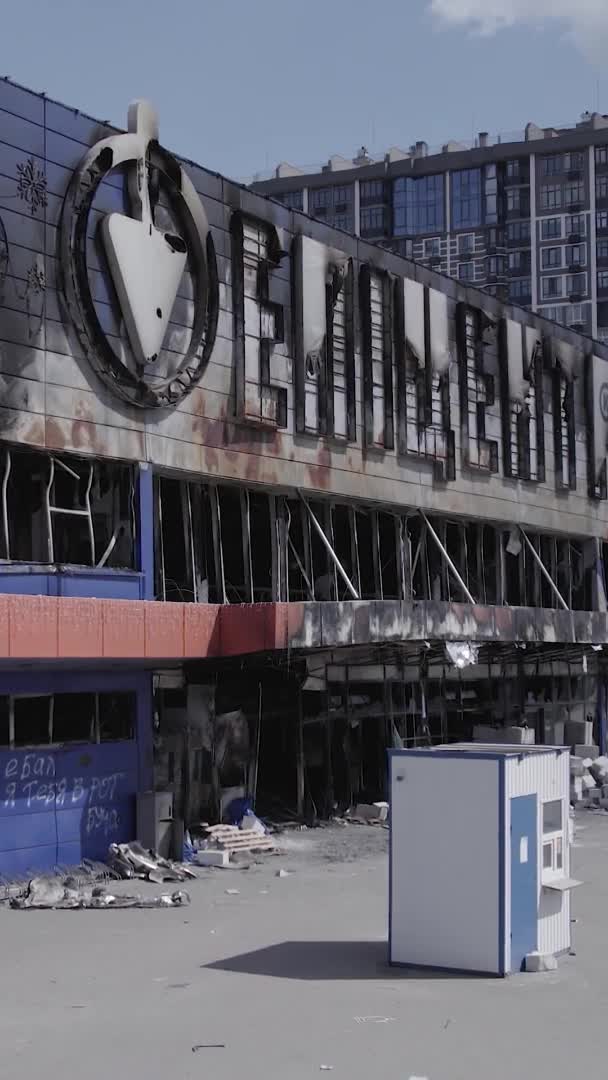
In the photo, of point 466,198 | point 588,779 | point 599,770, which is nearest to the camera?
point 588,779

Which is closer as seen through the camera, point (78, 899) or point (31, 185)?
point (78, 899)

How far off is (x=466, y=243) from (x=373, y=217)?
7781mm

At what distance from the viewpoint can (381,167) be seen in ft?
385

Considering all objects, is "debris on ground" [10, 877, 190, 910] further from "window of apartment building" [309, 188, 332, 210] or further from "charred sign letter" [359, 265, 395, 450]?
"window of apartment building" [309, 188, 332, 210]

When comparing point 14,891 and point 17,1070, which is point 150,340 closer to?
point 14,891

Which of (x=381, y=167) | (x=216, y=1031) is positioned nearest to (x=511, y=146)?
(x=381, y=167)

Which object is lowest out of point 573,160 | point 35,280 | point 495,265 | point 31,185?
point 35,280

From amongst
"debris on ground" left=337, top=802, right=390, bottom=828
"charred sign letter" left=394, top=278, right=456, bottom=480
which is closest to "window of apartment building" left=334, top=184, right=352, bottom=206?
"charred sign letter" left=394, top=278, right=456, bottom=480

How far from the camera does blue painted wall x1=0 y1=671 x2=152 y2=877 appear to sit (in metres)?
23.7

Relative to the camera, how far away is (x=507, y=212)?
117 metres

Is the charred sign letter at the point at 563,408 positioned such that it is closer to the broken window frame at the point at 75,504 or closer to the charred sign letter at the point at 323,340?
the charred sign letter at the point at 323,340

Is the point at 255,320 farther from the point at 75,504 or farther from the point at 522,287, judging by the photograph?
the point at 522,287

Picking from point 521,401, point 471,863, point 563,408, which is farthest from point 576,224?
point 471,863

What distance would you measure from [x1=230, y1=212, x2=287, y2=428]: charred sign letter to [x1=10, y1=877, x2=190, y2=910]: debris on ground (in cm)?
1094
